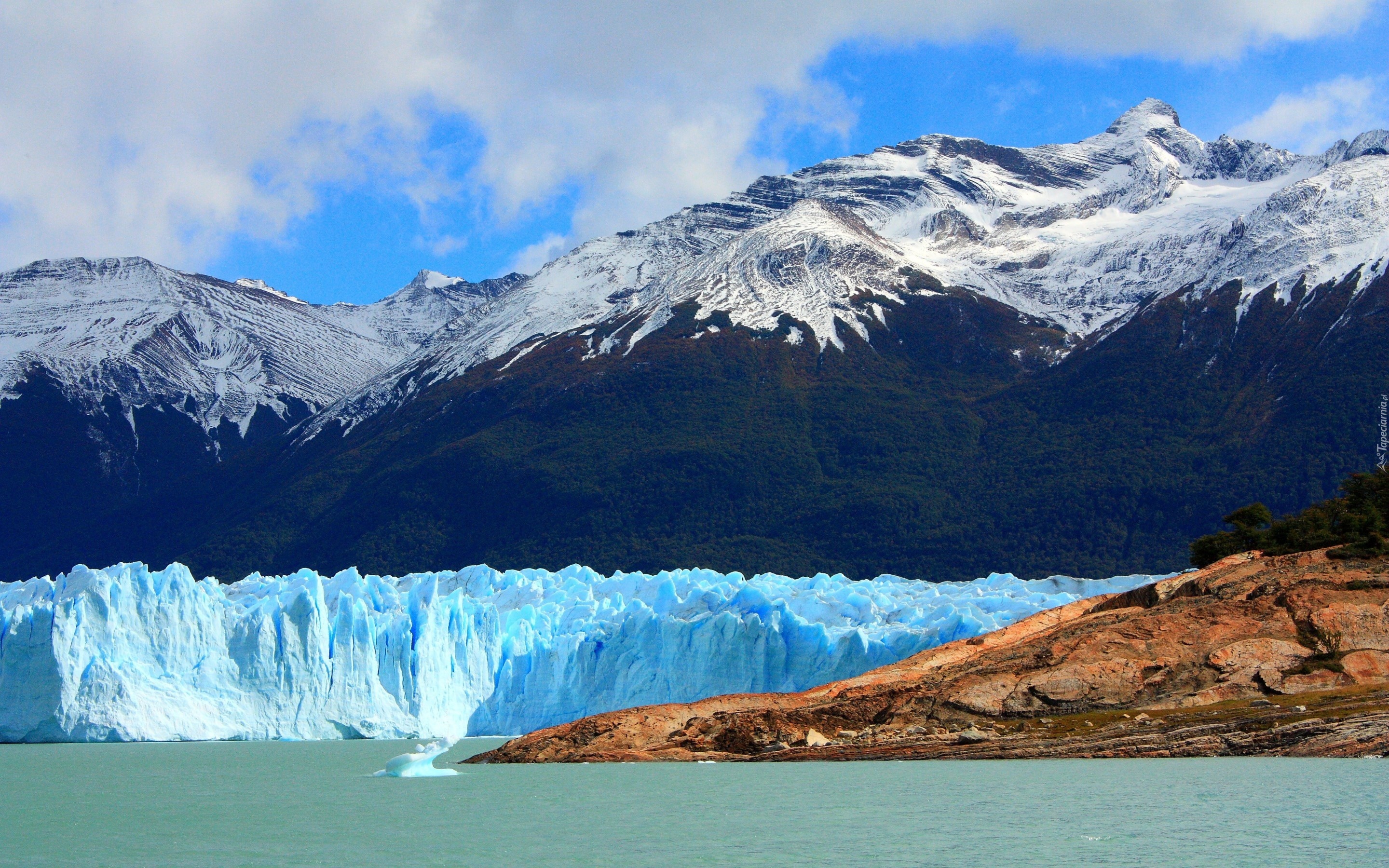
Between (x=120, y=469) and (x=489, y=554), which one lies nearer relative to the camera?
(x=489, y=554)

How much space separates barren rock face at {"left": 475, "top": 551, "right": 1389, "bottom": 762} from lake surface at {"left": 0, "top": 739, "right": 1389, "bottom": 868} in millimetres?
1090

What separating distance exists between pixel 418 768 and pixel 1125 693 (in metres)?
16.9

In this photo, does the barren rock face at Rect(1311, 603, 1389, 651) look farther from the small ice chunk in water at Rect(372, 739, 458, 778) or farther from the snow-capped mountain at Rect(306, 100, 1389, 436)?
the snow-capped mountain at Rect(306, 100, 1389, 436)

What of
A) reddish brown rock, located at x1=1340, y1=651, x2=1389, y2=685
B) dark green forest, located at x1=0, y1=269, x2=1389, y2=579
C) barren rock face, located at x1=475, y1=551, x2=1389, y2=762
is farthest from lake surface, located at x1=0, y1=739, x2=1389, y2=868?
dark green forest, located at x1=0, y1=269, x2=1389, y2=579

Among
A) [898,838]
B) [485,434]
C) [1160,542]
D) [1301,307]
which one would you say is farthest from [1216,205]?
[898,838]

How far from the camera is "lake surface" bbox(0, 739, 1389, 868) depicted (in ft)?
77.0

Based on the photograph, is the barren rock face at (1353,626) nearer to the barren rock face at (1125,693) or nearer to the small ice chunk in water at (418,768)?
the barren rock face at (1125,693)

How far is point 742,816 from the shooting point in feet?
91.2

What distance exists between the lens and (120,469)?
188 metres

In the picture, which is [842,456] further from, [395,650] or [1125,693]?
[1125,693]

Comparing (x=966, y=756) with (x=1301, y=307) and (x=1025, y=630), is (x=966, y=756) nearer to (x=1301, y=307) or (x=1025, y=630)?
(x=1025, y=630)

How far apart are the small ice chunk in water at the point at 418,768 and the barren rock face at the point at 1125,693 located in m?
3.50

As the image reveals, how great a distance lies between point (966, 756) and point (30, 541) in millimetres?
154835

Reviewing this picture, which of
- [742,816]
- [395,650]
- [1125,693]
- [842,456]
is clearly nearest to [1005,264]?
[842,456]
